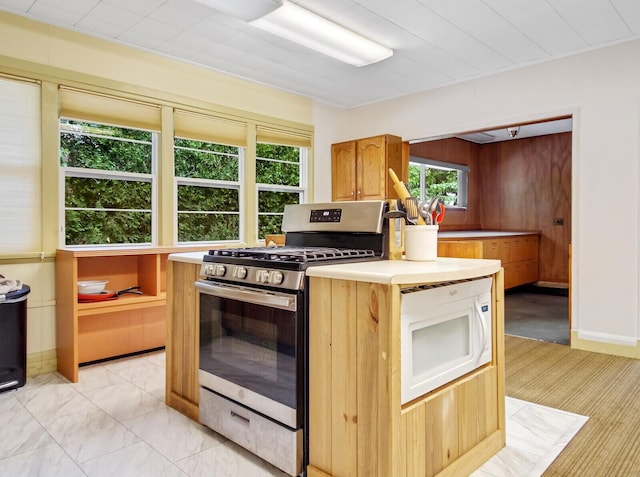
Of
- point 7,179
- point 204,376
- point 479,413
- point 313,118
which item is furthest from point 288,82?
point 479,413

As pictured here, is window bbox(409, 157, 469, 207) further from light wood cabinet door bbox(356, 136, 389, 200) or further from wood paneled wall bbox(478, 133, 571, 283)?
light wood cabinet door bbox(356, 136, 389, 200)

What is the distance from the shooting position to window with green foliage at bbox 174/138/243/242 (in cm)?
421

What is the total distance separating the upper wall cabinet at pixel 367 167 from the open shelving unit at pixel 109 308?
2.15 metres

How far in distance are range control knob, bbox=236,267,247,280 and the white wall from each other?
3184mm

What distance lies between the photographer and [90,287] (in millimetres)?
3295

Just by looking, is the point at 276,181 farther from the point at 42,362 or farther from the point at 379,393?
the point at 379,393

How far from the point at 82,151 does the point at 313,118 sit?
2610mm

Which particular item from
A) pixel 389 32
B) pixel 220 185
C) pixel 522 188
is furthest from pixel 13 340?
pixel 522 188

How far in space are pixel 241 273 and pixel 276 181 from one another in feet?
10.4

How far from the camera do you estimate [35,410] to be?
257 centimetres

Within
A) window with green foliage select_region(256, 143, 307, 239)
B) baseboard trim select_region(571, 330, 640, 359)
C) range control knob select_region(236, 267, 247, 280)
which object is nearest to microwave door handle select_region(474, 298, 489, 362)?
range control knob select_region(236, 267, 247, 280)

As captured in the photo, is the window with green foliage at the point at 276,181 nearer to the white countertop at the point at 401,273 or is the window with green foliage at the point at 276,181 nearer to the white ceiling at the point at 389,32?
the white ceiling at the point at 389,32

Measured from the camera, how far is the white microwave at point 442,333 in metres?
1.57

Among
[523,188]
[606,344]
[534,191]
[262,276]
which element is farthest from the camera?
[523,188]
